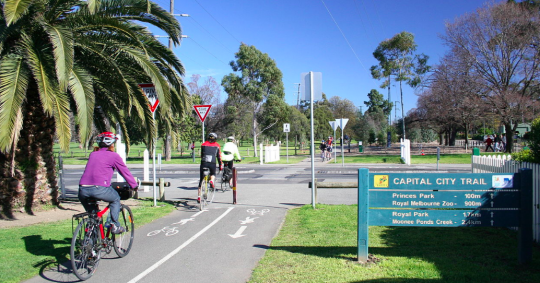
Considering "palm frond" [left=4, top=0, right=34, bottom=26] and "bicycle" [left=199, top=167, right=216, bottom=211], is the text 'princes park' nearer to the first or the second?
"bicycle" [left=199, top=167, right=216, bottom=211]

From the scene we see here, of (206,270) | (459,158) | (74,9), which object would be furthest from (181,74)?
(459,158)

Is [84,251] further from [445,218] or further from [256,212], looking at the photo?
[256,212]

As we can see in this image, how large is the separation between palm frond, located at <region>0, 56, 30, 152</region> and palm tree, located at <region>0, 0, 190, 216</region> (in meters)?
0.02

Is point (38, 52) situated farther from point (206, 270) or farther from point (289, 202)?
point (289, 202)

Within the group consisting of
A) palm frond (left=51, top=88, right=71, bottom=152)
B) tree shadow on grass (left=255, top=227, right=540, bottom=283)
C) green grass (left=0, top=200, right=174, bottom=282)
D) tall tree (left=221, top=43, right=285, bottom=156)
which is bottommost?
green grass (left=0, top=200, right=174, bottom=282)

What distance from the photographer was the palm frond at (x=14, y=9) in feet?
22.5

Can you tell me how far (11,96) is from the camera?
24.2 ft

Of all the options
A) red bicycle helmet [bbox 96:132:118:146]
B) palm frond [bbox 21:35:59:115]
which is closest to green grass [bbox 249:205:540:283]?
red bicycle helmet [bbox 96:132:118:146]

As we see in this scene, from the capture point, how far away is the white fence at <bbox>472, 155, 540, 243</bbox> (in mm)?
6458

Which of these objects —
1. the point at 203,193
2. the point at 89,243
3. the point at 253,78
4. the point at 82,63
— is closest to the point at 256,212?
the point at 203,193

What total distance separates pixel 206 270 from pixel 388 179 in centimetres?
273

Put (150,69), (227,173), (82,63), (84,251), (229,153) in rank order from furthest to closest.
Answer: (227,173) < (229,153) < (82,63) < (150,69) < (84,251)

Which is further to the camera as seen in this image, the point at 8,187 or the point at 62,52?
the point at 8,187

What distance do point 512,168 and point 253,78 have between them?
29608 millimetres
